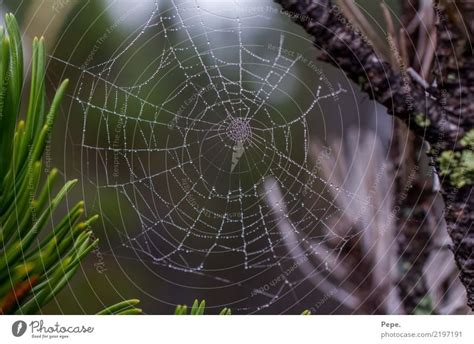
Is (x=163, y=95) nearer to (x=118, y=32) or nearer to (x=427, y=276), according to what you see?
(x=118, y=32)

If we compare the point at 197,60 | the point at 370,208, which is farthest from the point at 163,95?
the point at 370,208

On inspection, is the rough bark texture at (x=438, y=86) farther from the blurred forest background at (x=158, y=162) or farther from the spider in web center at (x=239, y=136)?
the spider in web center at (x=239, y=136)

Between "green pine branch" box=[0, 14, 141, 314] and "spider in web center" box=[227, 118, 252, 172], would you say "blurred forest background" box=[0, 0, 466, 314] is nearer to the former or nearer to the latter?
"spider in web center" box=[227, 118, 252, 172]
